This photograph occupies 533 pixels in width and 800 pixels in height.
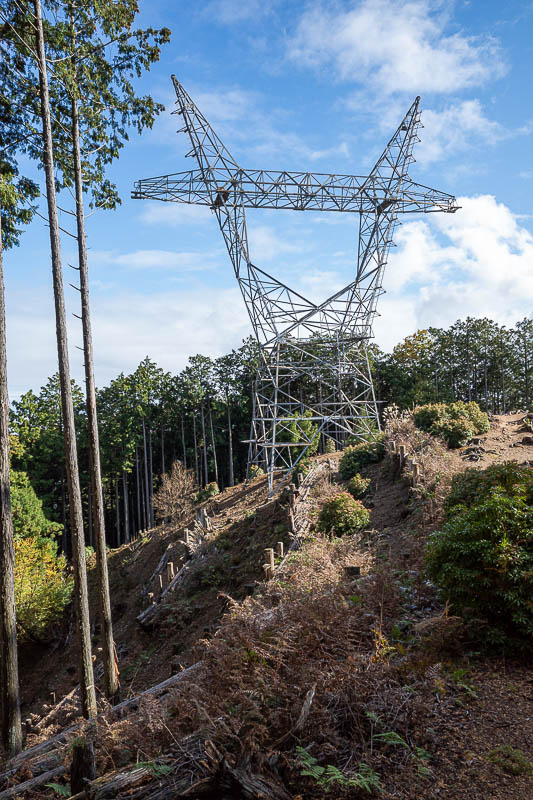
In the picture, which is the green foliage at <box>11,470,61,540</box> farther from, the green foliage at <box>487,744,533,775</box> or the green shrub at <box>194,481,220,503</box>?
the green foliage at <box>487,744,533,775</box>

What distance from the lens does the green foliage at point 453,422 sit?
15586mm

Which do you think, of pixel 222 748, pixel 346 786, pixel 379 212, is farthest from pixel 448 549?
pixel 379 212

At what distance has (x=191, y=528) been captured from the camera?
20844 mm

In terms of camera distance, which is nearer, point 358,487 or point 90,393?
point 90,393

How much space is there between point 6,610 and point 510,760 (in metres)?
7.15

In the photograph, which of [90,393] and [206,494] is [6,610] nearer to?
[90,393]

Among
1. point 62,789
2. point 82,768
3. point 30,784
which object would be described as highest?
point 82,768

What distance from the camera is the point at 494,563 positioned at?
496 centimetres

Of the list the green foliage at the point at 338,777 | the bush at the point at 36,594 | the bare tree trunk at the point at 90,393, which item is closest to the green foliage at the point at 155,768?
the green foliage at the point at 338,777

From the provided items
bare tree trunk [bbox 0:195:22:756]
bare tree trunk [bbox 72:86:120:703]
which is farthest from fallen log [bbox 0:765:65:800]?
bare tree trunk [bbox 72:86:120:703]

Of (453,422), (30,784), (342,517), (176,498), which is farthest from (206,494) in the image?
(30,784)

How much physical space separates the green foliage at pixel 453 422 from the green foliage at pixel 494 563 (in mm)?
10154

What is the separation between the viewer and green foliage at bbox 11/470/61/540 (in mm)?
26688

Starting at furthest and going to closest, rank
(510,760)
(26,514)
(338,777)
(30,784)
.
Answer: (26,514) → (30,784) → (510,760) → (338,777)
